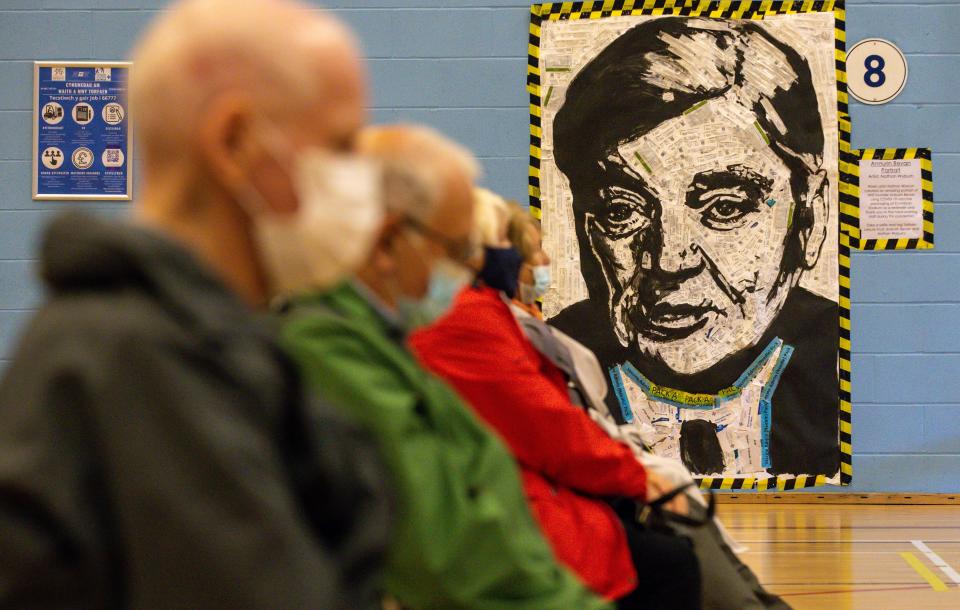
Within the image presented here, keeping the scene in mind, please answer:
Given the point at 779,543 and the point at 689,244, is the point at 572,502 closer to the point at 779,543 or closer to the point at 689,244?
the point at 779,543

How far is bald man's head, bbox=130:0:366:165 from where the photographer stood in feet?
2.72

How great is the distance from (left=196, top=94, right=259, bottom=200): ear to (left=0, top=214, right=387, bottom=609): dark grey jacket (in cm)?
13

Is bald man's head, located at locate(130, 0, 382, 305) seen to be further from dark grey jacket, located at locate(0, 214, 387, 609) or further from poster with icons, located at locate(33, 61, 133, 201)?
poster with icons, located at locate(33, 61, 133, 201)

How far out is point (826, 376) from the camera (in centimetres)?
551

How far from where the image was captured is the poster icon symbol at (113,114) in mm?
5812

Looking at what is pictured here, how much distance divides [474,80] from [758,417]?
218 cm

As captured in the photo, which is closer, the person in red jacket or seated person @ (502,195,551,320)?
the person in red jacket

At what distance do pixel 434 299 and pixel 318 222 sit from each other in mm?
692

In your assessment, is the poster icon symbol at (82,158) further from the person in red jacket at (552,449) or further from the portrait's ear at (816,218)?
the person in red jacket at (552,449)

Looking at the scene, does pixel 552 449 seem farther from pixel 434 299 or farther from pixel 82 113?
pixel 82 113

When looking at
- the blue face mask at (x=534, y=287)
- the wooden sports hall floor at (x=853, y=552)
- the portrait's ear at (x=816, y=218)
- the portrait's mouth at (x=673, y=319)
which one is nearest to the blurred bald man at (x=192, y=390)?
the blue face mask at (x=534, y=287)

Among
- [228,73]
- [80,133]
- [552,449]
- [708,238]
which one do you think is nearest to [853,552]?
[708,238]

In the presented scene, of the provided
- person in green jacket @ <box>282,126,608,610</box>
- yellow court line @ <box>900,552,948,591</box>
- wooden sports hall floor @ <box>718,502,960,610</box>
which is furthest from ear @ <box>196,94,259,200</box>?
yellow court line @ <box>900,552,948,591</box>

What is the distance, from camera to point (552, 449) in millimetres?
2270
